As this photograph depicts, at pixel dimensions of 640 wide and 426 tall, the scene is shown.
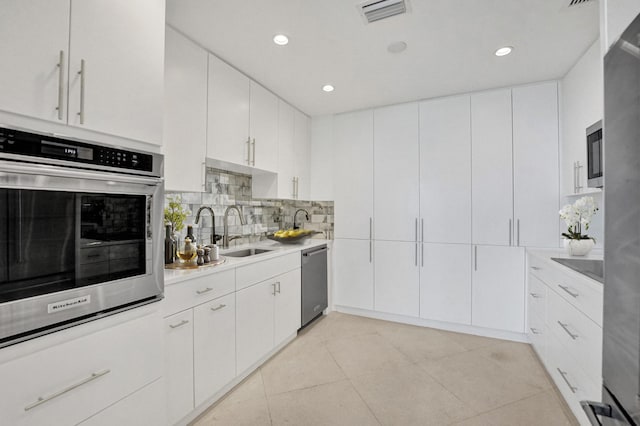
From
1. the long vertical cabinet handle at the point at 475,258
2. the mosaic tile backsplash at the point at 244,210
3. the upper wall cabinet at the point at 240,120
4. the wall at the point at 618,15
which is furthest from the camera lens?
the long vertical cabinet handle at the point at 475,258

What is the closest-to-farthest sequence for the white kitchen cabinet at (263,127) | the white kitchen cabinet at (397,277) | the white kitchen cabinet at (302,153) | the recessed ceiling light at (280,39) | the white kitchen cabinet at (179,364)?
1. the white kitchen cabinet at (179,364)
2. the recessed ceiling light at (280,39)
3. the white kitchen cabinet at (263,127)
4. the white kitchen cabinet at (397,277)
5. the white kitchen cabinet at (302,153)

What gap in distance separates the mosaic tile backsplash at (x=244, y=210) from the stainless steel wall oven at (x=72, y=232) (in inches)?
40.0

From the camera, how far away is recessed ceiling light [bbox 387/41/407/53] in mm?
2242

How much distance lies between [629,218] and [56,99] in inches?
68.1

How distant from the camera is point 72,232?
1.18 meters

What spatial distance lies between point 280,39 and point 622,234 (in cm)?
223

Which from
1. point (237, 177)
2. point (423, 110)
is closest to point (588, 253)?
point (423, 110)

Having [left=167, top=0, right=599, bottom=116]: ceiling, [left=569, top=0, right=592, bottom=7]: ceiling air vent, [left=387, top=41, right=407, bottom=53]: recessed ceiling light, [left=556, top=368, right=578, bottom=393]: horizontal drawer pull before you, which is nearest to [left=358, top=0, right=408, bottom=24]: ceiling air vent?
[left=167, top=0, right=599, bottom=116]: ceiling

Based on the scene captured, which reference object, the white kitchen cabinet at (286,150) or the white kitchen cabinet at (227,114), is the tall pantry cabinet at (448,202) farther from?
the white kitchen cabinet at (227,114)

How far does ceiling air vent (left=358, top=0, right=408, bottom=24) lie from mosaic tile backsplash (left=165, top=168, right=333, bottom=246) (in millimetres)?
1834

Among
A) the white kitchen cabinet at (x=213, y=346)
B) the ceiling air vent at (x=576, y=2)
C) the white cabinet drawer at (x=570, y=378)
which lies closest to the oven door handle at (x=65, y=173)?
the white kitchen cabinet at (x=213, y=346)

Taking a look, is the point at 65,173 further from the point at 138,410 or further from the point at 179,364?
the point at 179,364

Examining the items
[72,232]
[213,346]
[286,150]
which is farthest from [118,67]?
[286,150]

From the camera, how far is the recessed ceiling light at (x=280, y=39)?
2149mm
